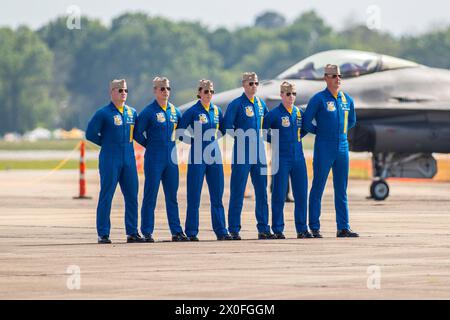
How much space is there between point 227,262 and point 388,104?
498 inches

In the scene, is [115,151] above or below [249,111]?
below

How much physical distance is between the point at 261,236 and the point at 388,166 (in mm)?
9948

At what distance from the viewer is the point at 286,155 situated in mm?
16672

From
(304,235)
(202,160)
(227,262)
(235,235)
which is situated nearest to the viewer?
(227,262)

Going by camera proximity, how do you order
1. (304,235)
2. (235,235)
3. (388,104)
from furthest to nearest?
1. (388,104)
2. (304,235)
3. (235,235)

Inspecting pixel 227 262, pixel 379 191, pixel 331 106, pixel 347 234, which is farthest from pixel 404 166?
pixel 227 262

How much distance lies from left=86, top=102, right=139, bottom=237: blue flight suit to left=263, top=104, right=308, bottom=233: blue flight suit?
180cm

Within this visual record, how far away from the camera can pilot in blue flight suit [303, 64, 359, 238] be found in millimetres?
16766

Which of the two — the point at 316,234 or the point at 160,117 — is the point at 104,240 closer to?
the point at 160,117

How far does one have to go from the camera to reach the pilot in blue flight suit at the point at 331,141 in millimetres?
16766

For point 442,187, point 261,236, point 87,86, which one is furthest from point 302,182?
point 87,86

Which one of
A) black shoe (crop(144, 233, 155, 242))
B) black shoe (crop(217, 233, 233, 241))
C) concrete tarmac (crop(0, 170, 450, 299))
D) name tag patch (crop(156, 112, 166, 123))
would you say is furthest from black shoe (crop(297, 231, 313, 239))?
name tag patch (crop(156, 112, 166, 123))
